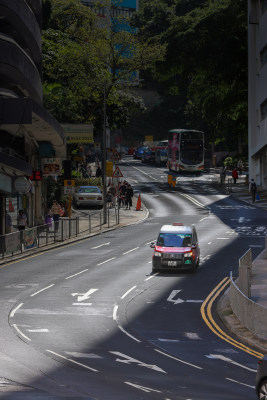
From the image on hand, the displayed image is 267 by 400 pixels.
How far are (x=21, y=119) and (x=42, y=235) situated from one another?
7057 mm

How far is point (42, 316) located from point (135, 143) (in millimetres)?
127160

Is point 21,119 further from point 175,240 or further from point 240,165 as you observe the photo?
point 240,165

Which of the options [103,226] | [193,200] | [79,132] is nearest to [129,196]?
[79,132]

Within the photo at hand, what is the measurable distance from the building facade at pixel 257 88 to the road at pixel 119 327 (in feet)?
112

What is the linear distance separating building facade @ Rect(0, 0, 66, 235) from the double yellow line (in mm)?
16601

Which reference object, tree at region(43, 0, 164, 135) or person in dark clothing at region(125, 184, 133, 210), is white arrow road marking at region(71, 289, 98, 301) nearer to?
person in dark clothing at region(125, 184, 133, 210)

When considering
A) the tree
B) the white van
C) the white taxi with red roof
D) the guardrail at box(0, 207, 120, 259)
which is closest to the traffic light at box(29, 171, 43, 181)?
the guardrail at box(0, 207, 120, 259)

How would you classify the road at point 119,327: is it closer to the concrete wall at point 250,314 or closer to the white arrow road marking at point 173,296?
the white arrow road marking at point 173,296

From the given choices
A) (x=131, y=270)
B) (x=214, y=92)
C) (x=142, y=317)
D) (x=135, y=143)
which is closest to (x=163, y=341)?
(x=142, y=317)

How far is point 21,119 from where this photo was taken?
4575cm

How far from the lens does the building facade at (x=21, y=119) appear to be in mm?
45875

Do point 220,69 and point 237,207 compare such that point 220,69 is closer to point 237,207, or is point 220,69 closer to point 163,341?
point 237,207

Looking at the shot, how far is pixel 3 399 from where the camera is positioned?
15273mm

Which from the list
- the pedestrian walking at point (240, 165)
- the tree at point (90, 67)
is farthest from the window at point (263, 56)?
the pedestrian walking at point (240, 165)
